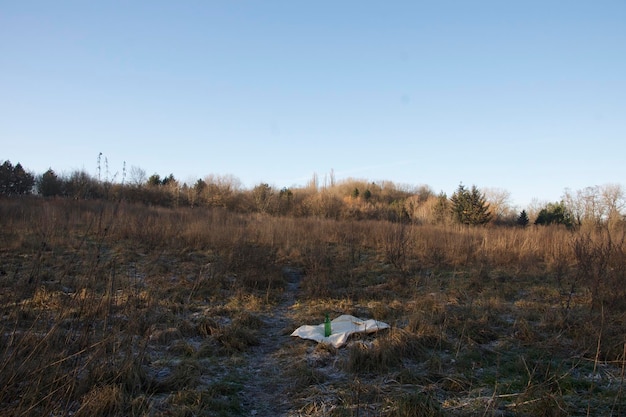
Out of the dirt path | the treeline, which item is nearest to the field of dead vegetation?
the dirt path

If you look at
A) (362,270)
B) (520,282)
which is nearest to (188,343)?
(362,270)

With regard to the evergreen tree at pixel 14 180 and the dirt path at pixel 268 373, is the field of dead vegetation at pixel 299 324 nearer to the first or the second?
the dirt path at pixel 268 373

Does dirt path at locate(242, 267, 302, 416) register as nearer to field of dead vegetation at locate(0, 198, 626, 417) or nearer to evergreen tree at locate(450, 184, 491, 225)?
field of dead vegetation at locate(0, 198, 626, 417)

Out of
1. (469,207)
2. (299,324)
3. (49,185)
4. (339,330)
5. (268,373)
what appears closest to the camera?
(268,373)

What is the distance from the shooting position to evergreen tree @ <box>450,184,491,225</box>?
78.5 feet

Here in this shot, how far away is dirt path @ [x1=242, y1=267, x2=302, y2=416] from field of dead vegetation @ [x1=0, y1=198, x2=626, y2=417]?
0.02 m

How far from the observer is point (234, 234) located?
1287cm

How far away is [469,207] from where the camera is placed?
79.9ft

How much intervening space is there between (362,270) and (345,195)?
29.9 metres

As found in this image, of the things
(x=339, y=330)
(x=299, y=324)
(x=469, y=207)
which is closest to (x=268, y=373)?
(x=339, y=330)

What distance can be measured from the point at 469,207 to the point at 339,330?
21.2 metres

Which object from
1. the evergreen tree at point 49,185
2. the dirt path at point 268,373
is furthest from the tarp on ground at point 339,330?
the evergreen tree at point 49,185

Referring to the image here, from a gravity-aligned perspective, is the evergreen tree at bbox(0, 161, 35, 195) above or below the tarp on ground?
above

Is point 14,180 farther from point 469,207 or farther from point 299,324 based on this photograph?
point 469,207
